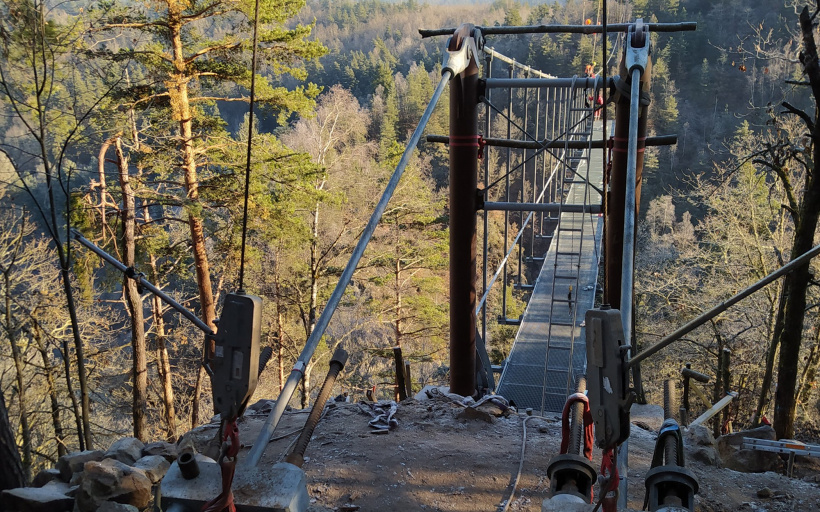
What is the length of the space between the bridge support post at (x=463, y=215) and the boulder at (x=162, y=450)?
8.39 ft

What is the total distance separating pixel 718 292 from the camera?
1308 centimetres

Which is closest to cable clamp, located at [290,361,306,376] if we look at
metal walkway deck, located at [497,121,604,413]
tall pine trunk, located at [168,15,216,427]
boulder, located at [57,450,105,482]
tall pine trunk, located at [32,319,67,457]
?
boulder, located at [57,450,105,482]

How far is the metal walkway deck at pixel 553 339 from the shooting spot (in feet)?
18.6

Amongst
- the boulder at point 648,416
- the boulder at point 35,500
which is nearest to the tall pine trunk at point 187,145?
the boulder at point 35,500

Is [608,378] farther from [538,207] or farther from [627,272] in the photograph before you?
[538,207]

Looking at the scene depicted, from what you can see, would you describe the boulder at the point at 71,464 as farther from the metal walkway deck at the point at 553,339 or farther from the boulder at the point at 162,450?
the metal walkway deck at the point at 553,339

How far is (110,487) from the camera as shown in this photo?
305 centimetres

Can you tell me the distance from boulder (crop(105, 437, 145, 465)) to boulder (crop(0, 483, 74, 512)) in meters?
0.72

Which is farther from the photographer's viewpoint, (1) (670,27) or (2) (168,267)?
(2) (168,267)

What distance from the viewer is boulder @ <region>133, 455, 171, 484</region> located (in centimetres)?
348

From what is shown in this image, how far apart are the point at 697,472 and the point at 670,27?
12.2 ft

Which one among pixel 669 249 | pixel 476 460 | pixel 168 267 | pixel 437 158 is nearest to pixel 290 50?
pixel 168 267

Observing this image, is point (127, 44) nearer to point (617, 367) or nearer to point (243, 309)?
point (243, 309)

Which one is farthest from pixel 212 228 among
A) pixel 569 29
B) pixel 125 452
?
pixel 569 29
